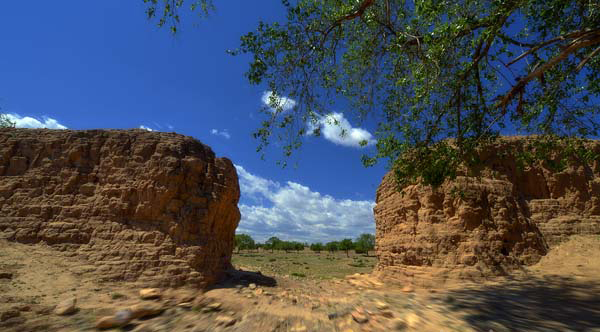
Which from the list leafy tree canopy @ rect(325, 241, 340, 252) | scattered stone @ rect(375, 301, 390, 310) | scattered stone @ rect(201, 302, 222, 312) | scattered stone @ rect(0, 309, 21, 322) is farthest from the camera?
leafy tree canopy @ rect(325, 241, 340, 252)

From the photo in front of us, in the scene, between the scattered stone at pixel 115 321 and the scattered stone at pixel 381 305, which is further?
the scattered stone at pixel 381 305

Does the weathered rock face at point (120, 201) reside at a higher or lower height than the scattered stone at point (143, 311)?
higher

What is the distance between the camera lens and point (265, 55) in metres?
7.28

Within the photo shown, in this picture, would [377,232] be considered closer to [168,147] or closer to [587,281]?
[587,281]

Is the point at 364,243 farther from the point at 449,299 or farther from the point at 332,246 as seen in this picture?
the point at 449,299

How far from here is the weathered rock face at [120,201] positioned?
409 inches

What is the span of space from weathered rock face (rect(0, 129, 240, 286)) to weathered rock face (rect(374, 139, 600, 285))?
8.50 meters

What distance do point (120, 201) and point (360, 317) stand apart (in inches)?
424

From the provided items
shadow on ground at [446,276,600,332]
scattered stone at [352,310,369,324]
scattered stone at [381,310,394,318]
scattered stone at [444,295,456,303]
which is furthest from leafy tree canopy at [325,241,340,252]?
scattered stone at [352,310,369,324]

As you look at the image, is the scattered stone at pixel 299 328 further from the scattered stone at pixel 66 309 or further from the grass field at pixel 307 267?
the grass field at pixel 307 267

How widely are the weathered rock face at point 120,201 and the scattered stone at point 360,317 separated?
7556 millimetres

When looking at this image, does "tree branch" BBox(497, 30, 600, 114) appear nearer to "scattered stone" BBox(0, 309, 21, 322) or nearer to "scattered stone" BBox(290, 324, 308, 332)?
"scattered stone" BBox(290, 324, 308, 332)

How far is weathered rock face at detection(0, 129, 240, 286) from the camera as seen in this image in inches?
409

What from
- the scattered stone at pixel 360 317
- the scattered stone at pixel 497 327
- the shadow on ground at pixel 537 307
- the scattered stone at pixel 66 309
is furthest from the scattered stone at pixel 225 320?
the scattered stone at pixel 497 327
